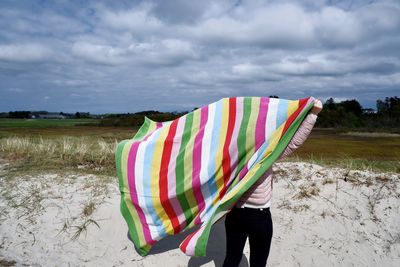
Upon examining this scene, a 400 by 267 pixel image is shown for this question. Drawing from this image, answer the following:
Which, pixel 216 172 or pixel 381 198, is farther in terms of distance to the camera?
pixel 381 198

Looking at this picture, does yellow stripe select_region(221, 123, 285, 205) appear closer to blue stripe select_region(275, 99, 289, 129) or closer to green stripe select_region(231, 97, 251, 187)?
blue stripe select_region(275, 99, 289, 129)

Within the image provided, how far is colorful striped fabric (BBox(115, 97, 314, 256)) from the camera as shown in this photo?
369cm

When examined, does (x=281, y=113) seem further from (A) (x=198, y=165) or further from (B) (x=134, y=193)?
(B) (x=134, y=193)

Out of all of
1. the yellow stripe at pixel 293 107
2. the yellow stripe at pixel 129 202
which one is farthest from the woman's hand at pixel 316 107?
the yellow stripe at pixel 129 202

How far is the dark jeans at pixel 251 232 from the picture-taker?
343 cm

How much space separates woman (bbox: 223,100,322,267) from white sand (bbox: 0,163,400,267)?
164 cm

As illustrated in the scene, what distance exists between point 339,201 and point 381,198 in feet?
2.08

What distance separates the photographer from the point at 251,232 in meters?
3.45

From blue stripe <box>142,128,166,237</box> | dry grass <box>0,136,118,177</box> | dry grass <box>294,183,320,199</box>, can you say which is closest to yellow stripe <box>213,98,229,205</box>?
blue stripe <box>142,128,166,237</box>

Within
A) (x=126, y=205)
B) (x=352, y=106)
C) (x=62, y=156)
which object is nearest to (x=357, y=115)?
(x=352, y=106)

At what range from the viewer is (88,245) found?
5.53 meters

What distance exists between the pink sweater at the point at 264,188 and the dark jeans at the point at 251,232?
0.06 m

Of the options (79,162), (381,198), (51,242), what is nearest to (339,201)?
(381,198)

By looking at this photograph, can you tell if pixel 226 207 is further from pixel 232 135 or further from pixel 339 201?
pixel 339 201
